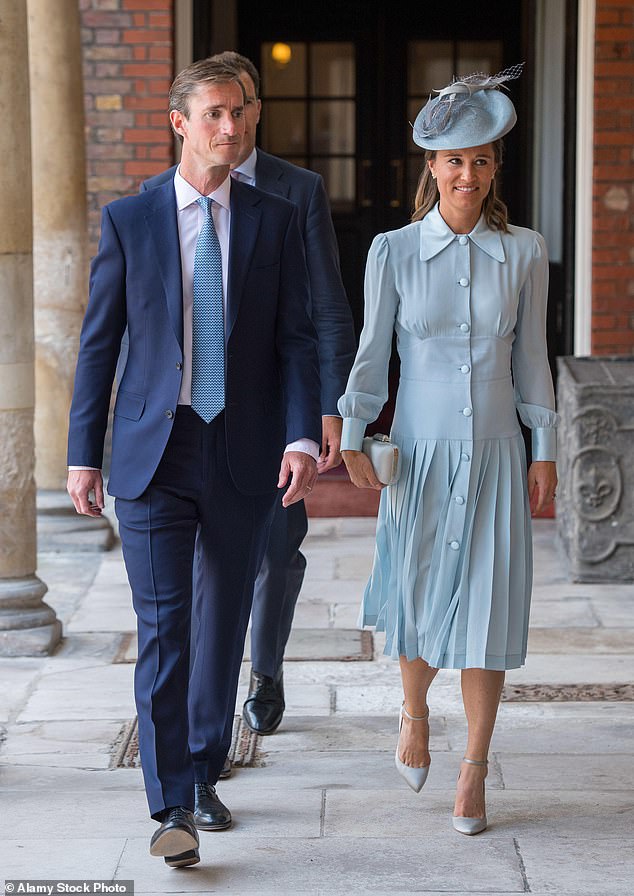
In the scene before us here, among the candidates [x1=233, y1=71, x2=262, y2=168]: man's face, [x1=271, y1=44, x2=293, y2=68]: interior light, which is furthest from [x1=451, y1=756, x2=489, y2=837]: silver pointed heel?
→ [x1=271, y1=44, x2=293, y2=68]: interior light

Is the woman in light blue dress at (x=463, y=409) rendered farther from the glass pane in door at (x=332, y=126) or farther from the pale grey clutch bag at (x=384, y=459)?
the glass pane in door at (x=332, y=126)

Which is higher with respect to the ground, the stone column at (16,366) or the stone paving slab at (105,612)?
the stone column at (16,366)

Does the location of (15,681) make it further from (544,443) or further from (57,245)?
(57,245)

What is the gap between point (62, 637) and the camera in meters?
5.36

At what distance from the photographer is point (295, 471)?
3406 millimetres

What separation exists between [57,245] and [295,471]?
13.1 ft

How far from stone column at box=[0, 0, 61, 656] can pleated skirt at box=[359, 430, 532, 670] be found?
2.07m

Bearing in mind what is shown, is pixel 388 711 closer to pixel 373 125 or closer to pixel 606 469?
pixel 606 469

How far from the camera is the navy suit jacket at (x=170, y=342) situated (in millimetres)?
3256

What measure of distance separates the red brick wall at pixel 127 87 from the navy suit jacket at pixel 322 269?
3762mm

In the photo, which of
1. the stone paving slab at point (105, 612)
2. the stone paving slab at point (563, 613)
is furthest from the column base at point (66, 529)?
the stone paving slab at point (563, 613)

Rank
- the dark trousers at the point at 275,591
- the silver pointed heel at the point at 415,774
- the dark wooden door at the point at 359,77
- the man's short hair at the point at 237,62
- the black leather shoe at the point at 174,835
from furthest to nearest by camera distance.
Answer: the dark wooden door at the point at 359,77
the dark trousers at the point at 275,591
the silver pointed heel at the point at 415,774
the man's short hair at the point at 237,62
the black leather shoe at the point at 174,835

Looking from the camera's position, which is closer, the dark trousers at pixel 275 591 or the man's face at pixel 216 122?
the man's face at pixel 216 122

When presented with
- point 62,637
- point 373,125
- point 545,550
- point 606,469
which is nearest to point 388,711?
point 62,637
